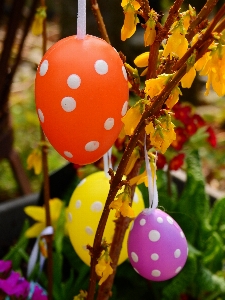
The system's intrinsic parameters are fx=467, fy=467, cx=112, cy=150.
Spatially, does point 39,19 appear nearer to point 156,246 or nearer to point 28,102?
point 156,246

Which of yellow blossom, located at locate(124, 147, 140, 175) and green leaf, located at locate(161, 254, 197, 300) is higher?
yellow blossom, located at locate(124, 147, 140, 175)

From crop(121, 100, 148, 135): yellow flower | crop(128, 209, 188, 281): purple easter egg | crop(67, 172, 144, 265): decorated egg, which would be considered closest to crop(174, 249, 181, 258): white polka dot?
crop(128, 209, 188, 281): purple easter egg

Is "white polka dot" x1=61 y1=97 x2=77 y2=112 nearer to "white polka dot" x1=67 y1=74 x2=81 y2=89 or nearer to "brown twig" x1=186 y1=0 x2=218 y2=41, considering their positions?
"white polka dot" x1=67 y1=74 x2=81 y2=89

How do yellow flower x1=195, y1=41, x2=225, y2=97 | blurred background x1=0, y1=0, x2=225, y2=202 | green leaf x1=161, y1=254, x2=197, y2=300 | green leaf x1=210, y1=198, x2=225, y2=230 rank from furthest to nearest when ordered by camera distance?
1. blurred background x1=0, y1=0, x2=225, y2=202
2. green leaf x1=210, y1=198, x2=225, y2=230
3. green leaf x1=161, y1=254, x2=197, y2=300
4. yellow flower x1=195, y1=41, x2=225, y2=97

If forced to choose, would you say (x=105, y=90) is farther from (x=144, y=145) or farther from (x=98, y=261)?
(x=98, y=261)

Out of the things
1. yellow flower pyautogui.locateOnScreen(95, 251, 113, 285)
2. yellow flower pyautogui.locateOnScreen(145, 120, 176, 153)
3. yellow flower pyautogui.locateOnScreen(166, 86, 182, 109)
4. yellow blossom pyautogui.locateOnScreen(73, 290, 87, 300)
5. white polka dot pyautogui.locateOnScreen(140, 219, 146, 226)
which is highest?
yellow flower pyautogui.locateOnScreen(166, 86, 182, 109)

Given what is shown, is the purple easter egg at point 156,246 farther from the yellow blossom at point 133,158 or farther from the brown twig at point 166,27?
the brown twig at point 166,27
